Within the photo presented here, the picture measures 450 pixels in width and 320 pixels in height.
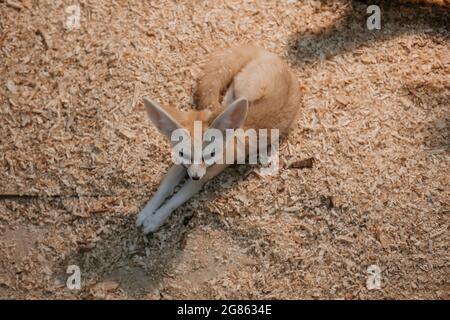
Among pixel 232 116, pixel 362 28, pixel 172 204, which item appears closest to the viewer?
pixel 232 116

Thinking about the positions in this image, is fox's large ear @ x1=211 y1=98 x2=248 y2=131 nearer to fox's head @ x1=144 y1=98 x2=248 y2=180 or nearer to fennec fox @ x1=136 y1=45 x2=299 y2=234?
fox's head @ x1=144 y1=98 x2=248 y2=180

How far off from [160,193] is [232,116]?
3.02 ft

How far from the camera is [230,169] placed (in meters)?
3.72

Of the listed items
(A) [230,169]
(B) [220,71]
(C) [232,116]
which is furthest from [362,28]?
(C) [232,116]

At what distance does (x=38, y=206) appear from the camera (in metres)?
3.58

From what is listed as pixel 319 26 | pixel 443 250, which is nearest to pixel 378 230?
pixel 443 250

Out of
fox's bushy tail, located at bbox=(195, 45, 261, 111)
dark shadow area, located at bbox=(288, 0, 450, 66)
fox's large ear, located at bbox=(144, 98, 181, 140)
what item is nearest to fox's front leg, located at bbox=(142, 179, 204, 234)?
fox's bushy tail, located at bbox=(195, 45, 261, 111)

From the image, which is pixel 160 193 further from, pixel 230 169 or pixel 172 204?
pixel 230 169

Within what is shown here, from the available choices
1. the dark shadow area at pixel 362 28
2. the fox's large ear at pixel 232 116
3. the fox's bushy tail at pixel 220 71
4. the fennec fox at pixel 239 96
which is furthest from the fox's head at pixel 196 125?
the dark shadow area at pixel 362 28

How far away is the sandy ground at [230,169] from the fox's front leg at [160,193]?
0.10m

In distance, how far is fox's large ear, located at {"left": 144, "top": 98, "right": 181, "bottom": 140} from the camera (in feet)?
9.05

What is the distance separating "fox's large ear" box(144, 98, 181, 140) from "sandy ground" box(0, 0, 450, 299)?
0.82m

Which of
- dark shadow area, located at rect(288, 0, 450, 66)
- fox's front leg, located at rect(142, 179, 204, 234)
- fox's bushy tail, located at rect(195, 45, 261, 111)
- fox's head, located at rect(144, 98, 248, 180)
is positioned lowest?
fox's front leg, located at rect(142, 179, 204, 234)

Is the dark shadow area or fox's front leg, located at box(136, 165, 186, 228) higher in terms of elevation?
the dark shadow area
